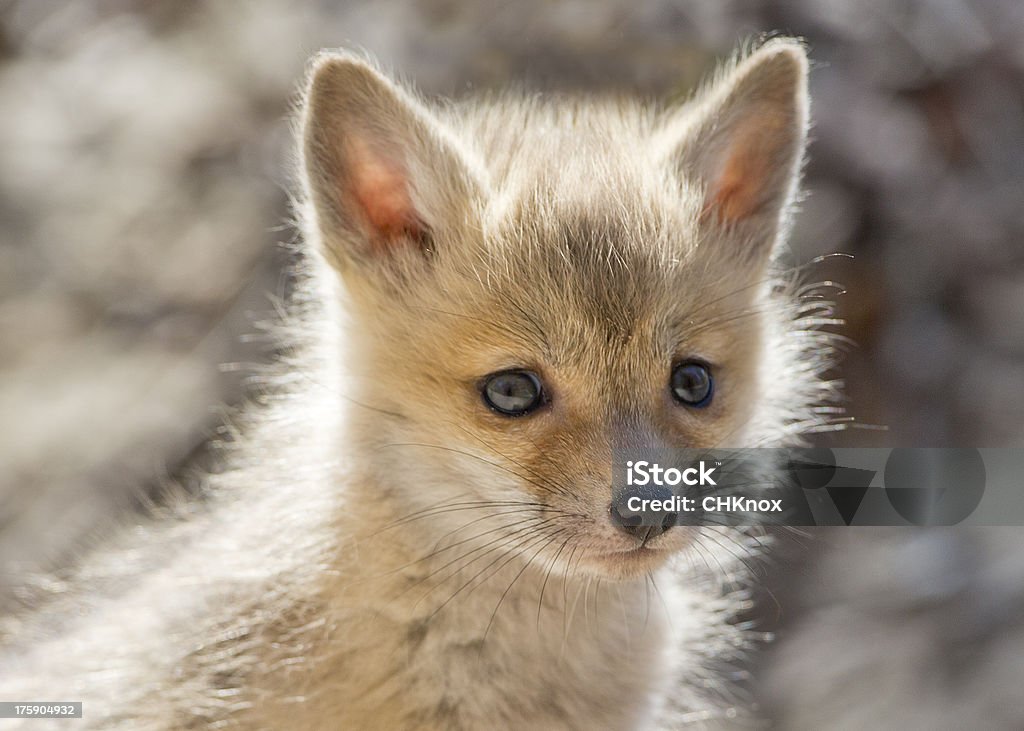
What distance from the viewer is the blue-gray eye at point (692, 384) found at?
1.17 m

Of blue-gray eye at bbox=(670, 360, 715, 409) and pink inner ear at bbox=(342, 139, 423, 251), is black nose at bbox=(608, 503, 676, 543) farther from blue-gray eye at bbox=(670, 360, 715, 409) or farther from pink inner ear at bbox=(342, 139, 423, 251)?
pink inner ear at bbox=(342, 139, 423, 251)

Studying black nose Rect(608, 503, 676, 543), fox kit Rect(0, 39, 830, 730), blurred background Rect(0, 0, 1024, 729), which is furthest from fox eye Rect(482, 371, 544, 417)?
blurred background Rect(0, 0, 1024, 729)

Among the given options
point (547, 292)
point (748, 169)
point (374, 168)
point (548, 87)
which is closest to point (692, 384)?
point (547, 292)

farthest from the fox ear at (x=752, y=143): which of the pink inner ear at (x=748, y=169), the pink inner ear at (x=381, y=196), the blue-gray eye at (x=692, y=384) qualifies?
the pink inner ear at (x=381, y=196)

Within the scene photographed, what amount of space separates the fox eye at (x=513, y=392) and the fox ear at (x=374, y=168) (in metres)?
0.21

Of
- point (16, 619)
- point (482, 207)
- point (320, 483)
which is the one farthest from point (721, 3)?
point (16, 619)

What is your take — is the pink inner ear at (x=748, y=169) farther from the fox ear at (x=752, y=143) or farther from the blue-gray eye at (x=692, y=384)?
the blue-gray eye at (x=692, y=384)

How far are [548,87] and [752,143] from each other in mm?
472

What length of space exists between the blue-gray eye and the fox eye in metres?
0.16

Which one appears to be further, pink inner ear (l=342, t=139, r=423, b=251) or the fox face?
pink inner ear (l=342, t=139, r=423, b=251)

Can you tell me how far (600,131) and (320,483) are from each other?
59cm

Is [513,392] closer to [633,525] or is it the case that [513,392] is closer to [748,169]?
[633,525]

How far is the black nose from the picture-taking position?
1.05 metres

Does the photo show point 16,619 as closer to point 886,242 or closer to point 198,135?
point 198,135
